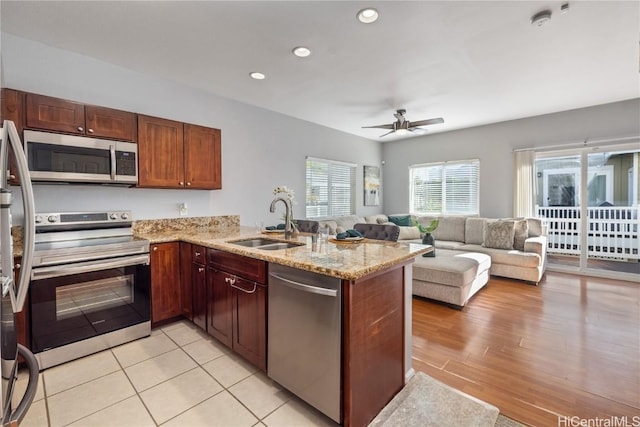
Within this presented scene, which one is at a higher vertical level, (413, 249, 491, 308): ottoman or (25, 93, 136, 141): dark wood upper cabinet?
(25, 93, 136, 141): dark wood upper cabinet

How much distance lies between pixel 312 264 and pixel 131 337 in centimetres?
208

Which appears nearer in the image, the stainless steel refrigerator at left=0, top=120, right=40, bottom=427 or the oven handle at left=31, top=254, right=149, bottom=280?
the stainless steel refrigerator at left=0, top=120, right=40, bottom=427

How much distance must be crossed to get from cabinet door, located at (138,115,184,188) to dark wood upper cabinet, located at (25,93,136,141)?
0.40 feet

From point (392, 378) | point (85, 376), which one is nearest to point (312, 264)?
point (392, 378)

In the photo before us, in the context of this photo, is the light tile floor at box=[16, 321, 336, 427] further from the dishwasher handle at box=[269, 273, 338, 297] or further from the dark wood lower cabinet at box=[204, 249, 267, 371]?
the dishwasher handle at box=[269, 273, 338, 297]

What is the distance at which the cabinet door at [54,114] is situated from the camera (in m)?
2.21

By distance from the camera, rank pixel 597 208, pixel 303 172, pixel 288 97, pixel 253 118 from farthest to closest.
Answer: pixel 303 172
pixel 597 208
pixel 253 118
pixel 288 97

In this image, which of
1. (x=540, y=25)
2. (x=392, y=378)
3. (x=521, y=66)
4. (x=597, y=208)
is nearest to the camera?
(x=392, y=378)

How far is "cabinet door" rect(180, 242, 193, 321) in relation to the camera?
2.77m

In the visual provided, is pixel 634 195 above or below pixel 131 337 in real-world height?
above

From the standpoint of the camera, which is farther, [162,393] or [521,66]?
[521,66]

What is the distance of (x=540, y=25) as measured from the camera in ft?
7.36

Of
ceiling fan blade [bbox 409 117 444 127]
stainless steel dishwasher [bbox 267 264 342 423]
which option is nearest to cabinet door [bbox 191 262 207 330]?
stainless steel dishwasher [bbox 267 264 342 423]

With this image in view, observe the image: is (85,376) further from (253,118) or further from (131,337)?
(253,118)
